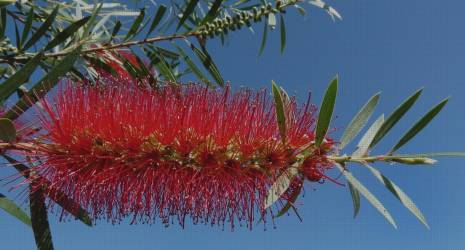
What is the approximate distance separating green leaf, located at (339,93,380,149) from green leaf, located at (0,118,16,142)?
94 centimetres

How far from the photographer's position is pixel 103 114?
162 centimetres

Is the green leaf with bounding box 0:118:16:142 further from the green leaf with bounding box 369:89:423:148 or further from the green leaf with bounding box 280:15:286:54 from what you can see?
the green leaf with bounding box 280:15:286:54

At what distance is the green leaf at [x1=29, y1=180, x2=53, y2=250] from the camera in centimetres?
185

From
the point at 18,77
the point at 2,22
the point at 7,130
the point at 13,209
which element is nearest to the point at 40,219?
the point at 13,209

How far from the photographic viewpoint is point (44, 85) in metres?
1.57

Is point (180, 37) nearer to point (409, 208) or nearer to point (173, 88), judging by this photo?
point (173, 88)

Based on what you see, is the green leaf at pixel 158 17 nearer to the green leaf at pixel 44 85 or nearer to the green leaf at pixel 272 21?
the green leaf at pixel 272 21

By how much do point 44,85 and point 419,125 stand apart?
108 cm

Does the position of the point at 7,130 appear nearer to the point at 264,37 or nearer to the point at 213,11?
the point at 213,11

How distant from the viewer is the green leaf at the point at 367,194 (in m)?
1.51

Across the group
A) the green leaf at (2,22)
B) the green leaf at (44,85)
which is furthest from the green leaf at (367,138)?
the green leaf at (2,22)

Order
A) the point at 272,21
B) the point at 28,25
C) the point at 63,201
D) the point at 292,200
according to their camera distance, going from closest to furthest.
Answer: the point at 292,200, the point at 63,201, the point at 28,25, the point at 272,21

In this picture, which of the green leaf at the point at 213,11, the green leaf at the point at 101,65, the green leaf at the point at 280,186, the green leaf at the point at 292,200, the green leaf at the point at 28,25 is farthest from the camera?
the green leaf at the point at 101,65

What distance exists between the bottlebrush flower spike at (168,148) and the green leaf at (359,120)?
0.10 m
